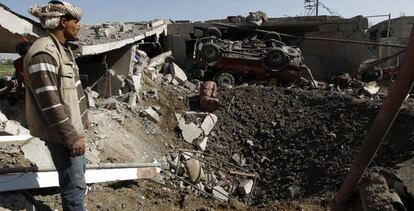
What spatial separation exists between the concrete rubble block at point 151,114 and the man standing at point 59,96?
5782mm

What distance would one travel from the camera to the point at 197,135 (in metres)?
9.88

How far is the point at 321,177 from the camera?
8000 millimetres

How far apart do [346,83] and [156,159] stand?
8.85m

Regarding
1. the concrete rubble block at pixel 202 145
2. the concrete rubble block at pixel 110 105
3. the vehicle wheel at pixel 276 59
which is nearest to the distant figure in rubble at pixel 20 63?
the concrete rubble block at pixel 110 105

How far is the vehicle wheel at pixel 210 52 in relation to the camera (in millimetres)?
14164

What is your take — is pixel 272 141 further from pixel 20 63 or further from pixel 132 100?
pixel 20 63

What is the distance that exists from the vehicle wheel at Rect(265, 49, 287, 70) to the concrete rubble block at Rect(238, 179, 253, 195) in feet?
19.8

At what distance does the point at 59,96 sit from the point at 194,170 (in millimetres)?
4818

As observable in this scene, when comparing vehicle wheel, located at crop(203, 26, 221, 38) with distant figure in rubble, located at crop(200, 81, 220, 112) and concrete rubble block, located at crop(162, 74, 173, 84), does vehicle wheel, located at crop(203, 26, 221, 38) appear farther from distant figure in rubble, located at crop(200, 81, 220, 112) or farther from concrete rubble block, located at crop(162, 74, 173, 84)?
distant figure in rubble, located at crop(200, 81, 220, 112)

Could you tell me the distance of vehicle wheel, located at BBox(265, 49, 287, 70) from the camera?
44.8 feet

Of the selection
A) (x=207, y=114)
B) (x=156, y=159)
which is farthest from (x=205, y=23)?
(x=156, y=159)

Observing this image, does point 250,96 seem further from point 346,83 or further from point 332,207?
point 332,207

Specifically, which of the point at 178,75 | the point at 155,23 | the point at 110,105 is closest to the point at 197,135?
the point at 110,105

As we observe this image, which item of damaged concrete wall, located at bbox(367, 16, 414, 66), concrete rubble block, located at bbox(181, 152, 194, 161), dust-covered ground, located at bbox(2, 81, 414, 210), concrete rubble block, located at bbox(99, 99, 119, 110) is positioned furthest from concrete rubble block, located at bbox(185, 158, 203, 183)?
damaged concrete wall, located at bbox(367, 16, 414, 66)
